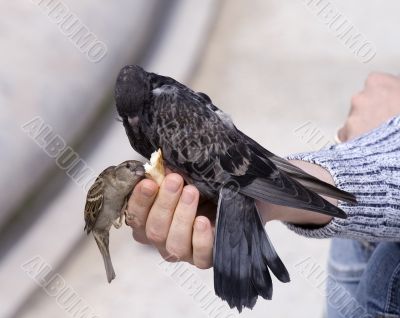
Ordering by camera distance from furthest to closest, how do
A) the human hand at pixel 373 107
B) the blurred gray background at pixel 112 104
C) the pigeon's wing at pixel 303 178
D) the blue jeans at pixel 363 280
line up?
the blurred gray background at pixel 112 104 < the human hand at pixel 373 107 < the blue jeans at pixel 363 280 < the pigeon's wing at pixel 303 178

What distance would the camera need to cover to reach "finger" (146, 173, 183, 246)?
48.0 inches

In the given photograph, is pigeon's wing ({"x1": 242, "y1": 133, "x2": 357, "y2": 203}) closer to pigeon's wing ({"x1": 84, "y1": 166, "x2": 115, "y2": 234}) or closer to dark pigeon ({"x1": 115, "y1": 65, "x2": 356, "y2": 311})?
dark pigeon ({"x1": 115, "y1": 65, "x2": 356, "y2": 311})

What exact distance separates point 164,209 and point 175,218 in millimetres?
25

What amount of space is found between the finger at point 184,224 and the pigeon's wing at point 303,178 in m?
0.15

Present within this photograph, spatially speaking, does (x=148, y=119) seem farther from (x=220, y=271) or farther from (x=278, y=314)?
(x=278, y=314)

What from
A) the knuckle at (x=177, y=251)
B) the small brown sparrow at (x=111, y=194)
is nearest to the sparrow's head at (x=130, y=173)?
the small brown sparrow at (x=111, y=194)

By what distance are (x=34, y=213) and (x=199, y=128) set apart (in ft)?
5.33

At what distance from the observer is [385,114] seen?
1.64 meters

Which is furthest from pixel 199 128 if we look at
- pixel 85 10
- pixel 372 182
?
pixel 85 10

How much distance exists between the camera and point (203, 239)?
1235mm

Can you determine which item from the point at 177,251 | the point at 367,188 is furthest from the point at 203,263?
the point at 367,188

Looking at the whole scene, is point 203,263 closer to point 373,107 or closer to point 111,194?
point 111,194

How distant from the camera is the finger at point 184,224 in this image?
1.22 meters

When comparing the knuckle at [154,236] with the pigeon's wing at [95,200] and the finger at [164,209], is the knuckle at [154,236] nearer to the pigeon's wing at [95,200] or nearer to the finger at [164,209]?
the finger at [164,209]
